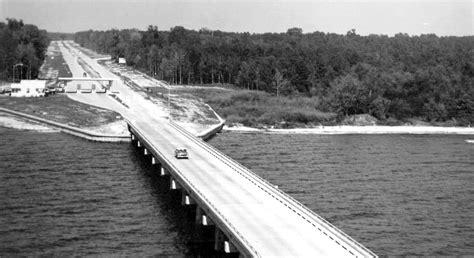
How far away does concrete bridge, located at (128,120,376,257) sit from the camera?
48.8m

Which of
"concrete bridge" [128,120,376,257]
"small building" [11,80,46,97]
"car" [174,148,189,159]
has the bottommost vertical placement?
"concrete bridge" [128,120,376,257]

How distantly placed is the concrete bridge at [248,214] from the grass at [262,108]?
66192 millimetres

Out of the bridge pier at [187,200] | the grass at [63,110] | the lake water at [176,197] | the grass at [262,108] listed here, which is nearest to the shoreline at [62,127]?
the grass at [63,110]

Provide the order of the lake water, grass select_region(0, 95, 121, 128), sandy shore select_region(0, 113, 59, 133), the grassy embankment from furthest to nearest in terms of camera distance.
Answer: the grassy embankment → grass select_region(0, 95, 121, 128) → sandy shore select_region(0, 113, 59, 133) → the lake water

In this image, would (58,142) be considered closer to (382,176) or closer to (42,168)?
(42,168)

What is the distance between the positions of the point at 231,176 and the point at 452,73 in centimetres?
13304

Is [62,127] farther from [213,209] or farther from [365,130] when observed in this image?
[213,209]

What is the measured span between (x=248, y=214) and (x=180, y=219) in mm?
11818

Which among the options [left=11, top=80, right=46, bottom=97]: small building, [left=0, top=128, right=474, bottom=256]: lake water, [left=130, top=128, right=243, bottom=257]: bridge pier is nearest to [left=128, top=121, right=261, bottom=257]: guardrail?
[left=130, top=128, right=243, bottom=257]: bridge pier

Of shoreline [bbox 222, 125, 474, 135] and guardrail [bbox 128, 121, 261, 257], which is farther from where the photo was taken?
shoreline [bbox 222, 125, 474, 135]

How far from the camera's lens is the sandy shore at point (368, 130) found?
144 meters

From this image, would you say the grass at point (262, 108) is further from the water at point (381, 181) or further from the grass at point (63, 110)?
the grass at point (63, 110)

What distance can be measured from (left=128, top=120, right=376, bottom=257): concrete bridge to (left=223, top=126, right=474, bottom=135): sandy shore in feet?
182

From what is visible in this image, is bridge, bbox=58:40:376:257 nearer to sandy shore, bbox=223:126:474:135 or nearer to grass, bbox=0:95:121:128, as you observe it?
grass, bbox=0:95:121:128
